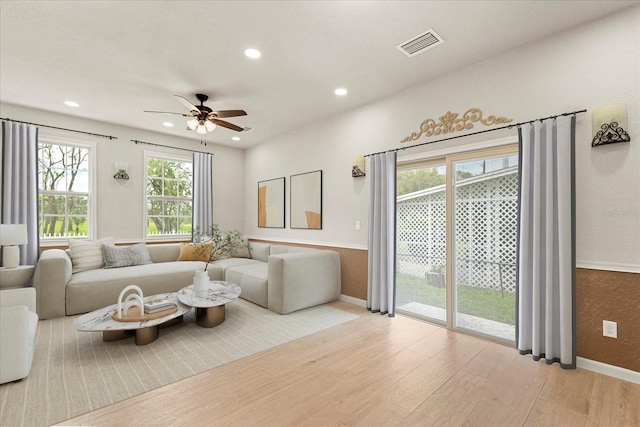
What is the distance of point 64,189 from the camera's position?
4660 mm

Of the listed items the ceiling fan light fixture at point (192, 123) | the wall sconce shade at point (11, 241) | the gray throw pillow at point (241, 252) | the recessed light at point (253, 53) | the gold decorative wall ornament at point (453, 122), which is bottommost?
the gray throw pillow at point (241, 252)

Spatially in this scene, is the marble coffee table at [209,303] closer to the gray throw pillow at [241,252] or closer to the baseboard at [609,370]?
the gray throw pillow at [241,252]

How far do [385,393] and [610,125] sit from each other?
271 centimetres

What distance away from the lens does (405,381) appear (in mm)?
2189

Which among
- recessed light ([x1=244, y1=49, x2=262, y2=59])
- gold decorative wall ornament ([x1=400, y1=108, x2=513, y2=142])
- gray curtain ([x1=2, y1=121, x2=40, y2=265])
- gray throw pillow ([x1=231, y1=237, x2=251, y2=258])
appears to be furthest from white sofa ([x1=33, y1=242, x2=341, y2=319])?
recessed light ([x1=244, y1=49, x2=262, y2=59])

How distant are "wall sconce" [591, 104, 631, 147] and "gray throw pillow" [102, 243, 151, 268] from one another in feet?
18.9

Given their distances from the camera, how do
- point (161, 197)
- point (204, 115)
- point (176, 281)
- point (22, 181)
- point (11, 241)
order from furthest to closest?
point (161, 197) < point (176, 281) < point (22, 181) < point (204, 115) < point (11, 241)

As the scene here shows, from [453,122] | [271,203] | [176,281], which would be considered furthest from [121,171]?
[453,122]

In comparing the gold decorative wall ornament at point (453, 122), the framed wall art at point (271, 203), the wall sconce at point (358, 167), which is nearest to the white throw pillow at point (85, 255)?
the framed wall art at point (271, 203)

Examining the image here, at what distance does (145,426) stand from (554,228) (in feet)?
11.0

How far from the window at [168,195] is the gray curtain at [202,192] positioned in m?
0.21

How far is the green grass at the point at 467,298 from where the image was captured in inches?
116

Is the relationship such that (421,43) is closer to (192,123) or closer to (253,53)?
(253,53)

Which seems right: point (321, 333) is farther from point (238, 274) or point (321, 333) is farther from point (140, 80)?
point (140, 80)
